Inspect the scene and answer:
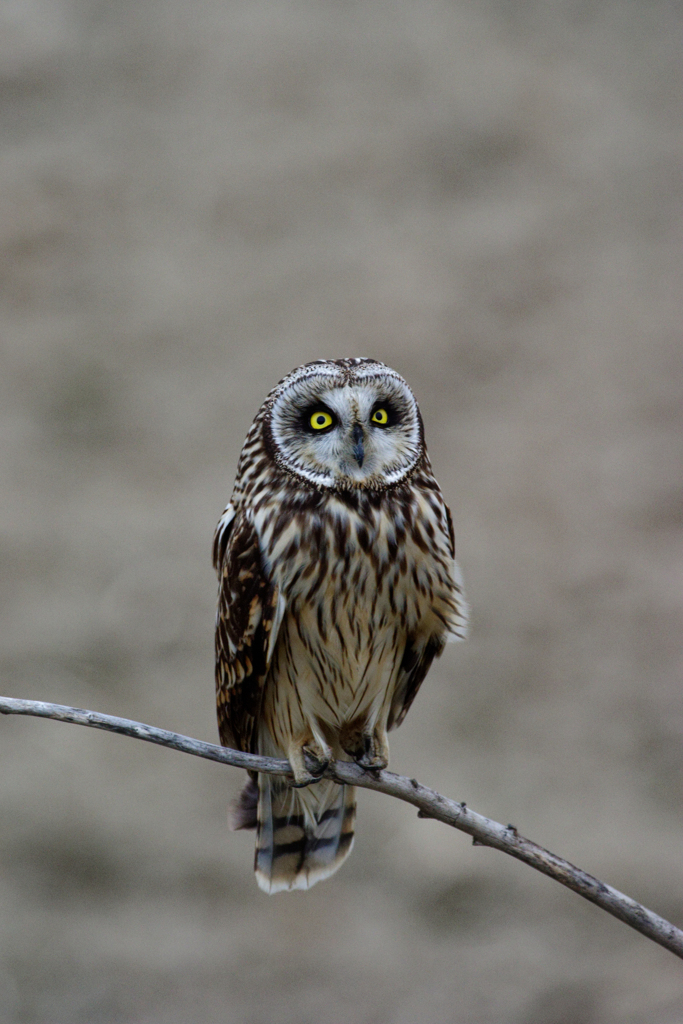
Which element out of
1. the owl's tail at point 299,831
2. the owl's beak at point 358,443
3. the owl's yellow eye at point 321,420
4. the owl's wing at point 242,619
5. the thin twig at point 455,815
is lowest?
the thin twig at point 455,815

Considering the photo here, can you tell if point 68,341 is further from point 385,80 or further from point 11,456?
point 385,80

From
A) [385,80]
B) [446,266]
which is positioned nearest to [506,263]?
[446,266]

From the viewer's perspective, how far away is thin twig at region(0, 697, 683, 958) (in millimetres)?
1732

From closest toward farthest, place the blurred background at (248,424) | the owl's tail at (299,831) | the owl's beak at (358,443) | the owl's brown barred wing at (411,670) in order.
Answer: the owl's beak at (358,443), the owl's brown barred wing at (411,670), the owl's tail at (299,831), the blurred background at (248,424)

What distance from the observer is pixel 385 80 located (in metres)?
5.66

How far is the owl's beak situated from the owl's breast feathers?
4.3 inches

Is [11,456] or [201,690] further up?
[11,456]

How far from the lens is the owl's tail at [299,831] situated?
8.27ft

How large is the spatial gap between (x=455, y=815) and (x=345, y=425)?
0.78m

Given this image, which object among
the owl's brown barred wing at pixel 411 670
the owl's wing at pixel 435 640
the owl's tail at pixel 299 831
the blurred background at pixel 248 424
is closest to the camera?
the owl's wing at pixel 435 640

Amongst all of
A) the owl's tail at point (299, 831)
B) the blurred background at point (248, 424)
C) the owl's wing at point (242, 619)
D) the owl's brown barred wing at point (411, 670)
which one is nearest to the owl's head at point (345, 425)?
the owl's wing at point (242, 619)

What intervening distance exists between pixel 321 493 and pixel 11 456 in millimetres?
3558

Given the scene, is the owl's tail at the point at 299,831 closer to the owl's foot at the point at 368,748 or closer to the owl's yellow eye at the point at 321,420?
the owl's foot at the point at 368,748

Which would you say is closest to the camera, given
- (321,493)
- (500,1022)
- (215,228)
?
(321,493)
